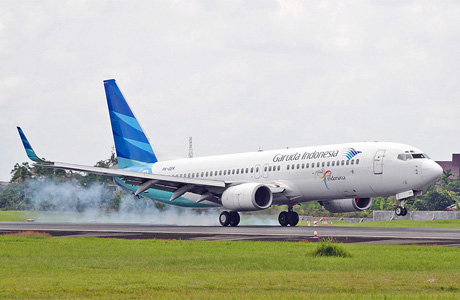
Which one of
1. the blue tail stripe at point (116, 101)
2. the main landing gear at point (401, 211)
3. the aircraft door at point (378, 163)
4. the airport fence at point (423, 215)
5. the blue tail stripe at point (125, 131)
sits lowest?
the airport fence at point (423, 215)

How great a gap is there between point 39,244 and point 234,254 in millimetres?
8241

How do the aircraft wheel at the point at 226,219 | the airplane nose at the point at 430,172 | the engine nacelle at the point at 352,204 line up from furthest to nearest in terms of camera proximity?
the engine nacelle at the point at 352,204 < the aircraft wheel at the point at 226,219 < the airplane nose at the point at 430,172

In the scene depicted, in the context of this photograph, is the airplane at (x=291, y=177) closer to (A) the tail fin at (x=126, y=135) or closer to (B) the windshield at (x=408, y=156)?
(B) the windshield at (x=408, y=156)

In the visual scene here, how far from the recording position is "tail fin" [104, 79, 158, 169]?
57.1 meters

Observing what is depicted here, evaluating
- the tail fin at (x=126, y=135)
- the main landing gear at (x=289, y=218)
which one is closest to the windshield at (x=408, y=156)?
the main landing gear at (x=289, y=218)

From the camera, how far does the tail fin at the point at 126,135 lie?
57062 millimetres

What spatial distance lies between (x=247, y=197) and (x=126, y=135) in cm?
1680

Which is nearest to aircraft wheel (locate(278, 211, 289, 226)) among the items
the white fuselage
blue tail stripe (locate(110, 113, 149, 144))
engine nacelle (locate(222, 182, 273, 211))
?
the white fuselage

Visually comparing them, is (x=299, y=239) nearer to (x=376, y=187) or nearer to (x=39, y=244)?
(x=39, y=244)

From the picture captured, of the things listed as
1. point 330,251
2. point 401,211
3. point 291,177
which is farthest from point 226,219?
point 330,251

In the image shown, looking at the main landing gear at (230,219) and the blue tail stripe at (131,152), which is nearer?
the main landing gear at (230,219)

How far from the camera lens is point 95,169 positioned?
47094 millimetres

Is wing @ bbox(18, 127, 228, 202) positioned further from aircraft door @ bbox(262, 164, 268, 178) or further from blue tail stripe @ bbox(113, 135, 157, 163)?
blue tail stripe @ bbox(113, 135, 157, 163)

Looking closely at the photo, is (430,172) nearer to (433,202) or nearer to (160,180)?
(160,180)
